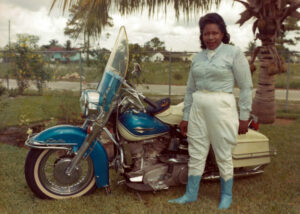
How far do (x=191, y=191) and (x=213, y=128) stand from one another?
0.74 metres

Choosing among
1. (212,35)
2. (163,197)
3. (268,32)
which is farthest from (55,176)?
(268,32)

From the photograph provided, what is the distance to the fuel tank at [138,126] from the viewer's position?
3.41 metres

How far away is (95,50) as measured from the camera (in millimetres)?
8547

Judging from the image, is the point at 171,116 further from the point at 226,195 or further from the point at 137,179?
the point at 226,195

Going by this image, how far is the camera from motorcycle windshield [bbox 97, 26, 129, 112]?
3227 mm

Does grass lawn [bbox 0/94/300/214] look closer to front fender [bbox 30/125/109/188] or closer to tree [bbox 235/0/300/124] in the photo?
front fender [bbox 30/125/109/188]

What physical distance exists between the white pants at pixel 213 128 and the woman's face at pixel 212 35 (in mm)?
491

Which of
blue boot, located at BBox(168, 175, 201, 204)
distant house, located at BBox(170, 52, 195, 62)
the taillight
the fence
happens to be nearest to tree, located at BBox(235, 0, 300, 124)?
the fence

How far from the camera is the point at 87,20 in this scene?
6.50 metres

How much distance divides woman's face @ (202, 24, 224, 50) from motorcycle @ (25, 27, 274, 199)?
2.41 ft

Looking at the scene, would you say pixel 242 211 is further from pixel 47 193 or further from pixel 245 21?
pixel 245 21

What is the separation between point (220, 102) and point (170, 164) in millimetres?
935

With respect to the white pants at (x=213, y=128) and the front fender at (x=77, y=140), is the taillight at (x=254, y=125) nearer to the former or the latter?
the white pants at (x=213, y=128)

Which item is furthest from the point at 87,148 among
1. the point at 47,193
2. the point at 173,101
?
the point at 173,101
